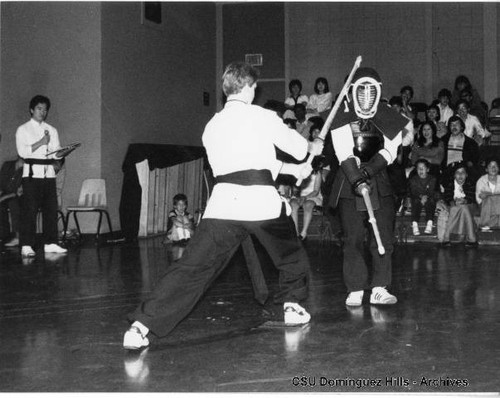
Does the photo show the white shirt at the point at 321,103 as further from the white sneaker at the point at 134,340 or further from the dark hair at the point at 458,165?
the white sneaker at the point at 134,340

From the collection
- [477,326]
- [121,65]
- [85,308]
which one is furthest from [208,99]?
[477,326]

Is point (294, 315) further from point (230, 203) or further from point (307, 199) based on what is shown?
point (307, 199)

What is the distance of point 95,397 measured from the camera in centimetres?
283

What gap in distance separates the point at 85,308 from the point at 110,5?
229 inches

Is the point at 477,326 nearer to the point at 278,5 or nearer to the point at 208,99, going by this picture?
the point at 208,99

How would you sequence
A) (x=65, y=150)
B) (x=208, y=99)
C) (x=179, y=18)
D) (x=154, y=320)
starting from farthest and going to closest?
(x=208, y=99) < (x=179, y=18) < (x=65, y=150) < (x=154, y=320)

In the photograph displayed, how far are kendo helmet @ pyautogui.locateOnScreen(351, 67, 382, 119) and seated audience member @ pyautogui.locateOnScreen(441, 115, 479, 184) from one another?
5.25 meters

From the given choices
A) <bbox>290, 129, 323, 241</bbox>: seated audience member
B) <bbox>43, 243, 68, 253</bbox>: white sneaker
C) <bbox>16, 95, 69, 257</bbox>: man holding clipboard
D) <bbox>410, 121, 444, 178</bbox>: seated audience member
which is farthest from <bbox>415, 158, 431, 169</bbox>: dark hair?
<bbox>43, 243, 68, 253</bbox>: white sneaker

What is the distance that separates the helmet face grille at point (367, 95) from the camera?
4758mm

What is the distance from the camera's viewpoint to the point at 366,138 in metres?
4.79

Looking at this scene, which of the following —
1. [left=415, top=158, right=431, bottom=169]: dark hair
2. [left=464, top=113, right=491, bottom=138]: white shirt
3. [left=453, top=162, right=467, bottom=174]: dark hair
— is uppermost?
[left=464, top=113, right=491, bottom=138]: white shirt

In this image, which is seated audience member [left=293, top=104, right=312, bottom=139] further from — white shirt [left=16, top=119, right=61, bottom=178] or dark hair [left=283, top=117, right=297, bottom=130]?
white shirt [left=16, top=119, right=61, bottom=178]

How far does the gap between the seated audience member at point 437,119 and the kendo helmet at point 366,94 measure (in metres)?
6.06

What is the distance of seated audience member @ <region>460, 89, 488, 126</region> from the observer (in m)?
11.1
